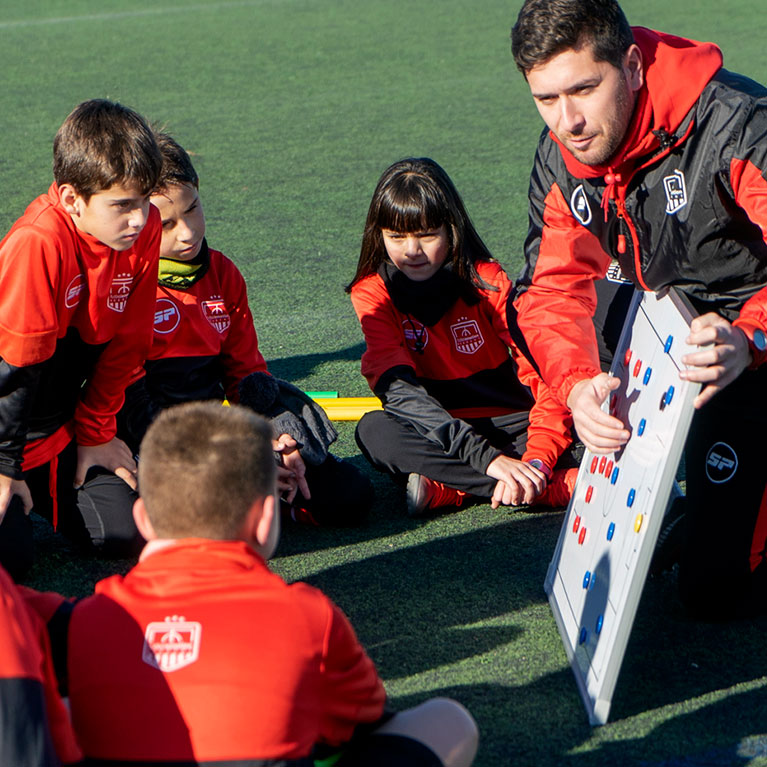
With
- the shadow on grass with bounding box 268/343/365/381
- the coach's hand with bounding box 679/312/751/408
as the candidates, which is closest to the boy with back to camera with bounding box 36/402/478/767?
the coach's hand with bounding box 679/312/751/408

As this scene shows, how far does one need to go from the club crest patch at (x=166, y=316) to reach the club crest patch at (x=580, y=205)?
4.45 ft

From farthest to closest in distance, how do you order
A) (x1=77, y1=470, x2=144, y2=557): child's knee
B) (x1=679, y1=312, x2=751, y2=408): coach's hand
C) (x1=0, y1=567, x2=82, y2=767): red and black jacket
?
(x1=77, y1=470, x2=144, y2=557): child's knee, (x1=679, y1=312, x2=751, y2=408): coach's hand, (x1=0, y1=567, x2=82, y2=767): red and black jacket

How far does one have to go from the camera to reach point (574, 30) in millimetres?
2379

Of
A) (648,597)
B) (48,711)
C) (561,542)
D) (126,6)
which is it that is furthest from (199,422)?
(126,6)

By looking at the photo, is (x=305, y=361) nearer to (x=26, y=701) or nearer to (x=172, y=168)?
(x=172, y=168)

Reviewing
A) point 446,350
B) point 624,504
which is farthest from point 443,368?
point 624,504

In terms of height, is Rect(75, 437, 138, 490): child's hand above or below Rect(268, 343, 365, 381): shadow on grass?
above

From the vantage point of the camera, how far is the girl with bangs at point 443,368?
11.1ft

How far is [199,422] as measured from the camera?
180 centimetres

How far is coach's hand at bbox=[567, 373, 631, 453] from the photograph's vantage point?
2.44 m

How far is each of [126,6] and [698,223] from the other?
12.3m

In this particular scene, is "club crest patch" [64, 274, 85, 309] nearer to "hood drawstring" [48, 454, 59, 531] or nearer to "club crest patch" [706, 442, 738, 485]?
"hood drawstring" [48, 454, 59, 531]

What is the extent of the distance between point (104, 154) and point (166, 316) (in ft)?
2.61

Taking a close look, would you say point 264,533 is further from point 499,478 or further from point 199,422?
point 499,478
